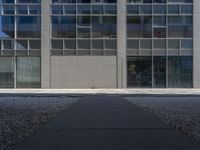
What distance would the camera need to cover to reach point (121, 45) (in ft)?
140

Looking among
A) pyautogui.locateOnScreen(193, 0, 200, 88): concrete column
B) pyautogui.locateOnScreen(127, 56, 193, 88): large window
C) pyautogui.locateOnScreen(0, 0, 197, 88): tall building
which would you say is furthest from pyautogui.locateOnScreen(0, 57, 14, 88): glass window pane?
pyautogui.locateOnScreen(193, 0, 200, 88): concrete column

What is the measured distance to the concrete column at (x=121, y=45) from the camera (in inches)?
1666

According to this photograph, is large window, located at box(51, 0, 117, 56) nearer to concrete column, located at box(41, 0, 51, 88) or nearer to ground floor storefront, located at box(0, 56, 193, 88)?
concrete column, located at box(41, 0, 51, 88)

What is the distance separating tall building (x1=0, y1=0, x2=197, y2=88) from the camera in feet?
139

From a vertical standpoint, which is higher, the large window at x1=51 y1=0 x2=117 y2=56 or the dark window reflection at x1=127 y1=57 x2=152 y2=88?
the large window at x1=51 y1=0 x2=117 y2=56

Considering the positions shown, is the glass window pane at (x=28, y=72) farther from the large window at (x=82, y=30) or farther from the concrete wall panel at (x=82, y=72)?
the large window at (x=82, y=30)

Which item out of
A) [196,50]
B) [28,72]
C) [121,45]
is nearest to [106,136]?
[121,45]

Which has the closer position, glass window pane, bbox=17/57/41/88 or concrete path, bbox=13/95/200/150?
concrete path, bbox=13/95/200/150

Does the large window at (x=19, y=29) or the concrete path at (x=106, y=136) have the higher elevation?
the large window at (x=19, y=29)

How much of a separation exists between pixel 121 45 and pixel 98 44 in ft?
8.59

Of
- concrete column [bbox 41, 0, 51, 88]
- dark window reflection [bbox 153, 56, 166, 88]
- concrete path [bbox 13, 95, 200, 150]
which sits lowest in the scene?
concrete path [bbox 13, 95, 200, 150]

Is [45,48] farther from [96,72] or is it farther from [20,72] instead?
[96,72]

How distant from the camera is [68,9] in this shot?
4278 cm

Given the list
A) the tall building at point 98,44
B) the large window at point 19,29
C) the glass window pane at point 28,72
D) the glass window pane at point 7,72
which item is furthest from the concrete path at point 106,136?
the glass window pane at point 7,72
